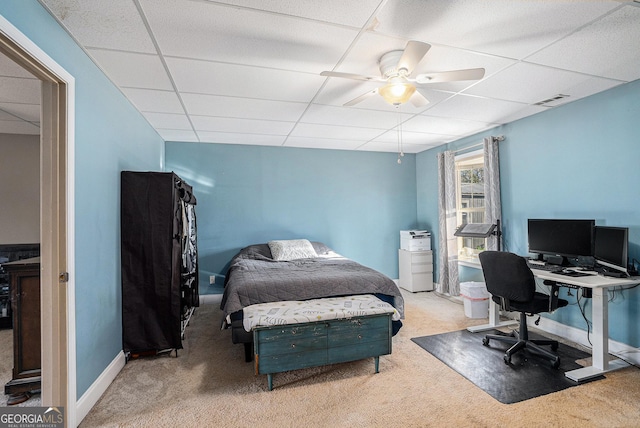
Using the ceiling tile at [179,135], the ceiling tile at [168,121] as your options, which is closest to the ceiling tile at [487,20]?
the ceiling tile at [168,121]

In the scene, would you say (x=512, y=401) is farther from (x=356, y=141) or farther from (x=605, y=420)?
(x=356, y=141)

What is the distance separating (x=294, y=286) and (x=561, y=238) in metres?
2.69

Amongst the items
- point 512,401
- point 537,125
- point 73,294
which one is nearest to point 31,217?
point 73,294

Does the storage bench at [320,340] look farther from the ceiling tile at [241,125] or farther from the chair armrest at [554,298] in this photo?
the ceiling tile at [241,125]

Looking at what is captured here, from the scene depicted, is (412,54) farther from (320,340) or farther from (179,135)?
(179,135)

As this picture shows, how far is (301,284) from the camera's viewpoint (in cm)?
281

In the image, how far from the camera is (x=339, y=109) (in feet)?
10.5

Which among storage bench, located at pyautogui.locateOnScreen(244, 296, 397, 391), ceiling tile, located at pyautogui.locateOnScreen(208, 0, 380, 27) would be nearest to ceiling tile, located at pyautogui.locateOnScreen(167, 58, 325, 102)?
ceiling tile, located at pyautogui.locateOnScreen(208, 0, 380, 27)

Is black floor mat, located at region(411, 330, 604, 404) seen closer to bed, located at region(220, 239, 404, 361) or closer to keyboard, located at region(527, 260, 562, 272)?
bed, located at region(220, 239, 404, 361)

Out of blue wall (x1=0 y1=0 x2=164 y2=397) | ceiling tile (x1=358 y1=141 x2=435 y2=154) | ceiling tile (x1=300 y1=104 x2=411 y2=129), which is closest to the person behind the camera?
blue wall (x1=0 y1=0 x2=164 y2=397)

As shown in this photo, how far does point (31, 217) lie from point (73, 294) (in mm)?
2879

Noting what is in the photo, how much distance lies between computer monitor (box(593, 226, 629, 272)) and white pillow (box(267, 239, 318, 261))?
305 centimetres

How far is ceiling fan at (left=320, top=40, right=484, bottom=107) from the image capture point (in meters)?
1.81

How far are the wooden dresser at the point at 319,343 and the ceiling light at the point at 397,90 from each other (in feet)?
5.70
